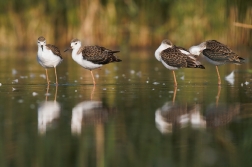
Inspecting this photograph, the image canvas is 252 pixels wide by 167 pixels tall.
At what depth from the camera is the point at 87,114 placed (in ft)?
30.1

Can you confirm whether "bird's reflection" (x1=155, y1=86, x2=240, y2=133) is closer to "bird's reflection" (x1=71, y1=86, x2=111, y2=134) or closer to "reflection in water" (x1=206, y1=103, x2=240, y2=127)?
"reflection in water" (x1=206, y1=103, x2=240, y2=127)

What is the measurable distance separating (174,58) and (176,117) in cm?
537

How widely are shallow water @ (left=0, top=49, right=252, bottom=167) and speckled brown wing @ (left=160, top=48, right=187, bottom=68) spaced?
0.45 m

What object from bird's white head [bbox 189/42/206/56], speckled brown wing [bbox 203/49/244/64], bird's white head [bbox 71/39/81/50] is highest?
bird's white head [bbox 71/39/81/50]

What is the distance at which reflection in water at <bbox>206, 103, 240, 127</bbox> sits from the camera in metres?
8.47

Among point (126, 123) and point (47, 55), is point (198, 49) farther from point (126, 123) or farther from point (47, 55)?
point (126, 123)

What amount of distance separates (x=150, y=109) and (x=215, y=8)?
1278 cm

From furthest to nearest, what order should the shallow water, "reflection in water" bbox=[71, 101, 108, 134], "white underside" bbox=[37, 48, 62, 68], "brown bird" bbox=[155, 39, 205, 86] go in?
"white underside" bbox=[37, 48, 62, 68]
"brown bird" bbox=[155, 39, 205, 86]
"reflection in water" bbox=[71, 101, 108, 134]
the shallow water

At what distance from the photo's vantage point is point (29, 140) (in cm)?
725

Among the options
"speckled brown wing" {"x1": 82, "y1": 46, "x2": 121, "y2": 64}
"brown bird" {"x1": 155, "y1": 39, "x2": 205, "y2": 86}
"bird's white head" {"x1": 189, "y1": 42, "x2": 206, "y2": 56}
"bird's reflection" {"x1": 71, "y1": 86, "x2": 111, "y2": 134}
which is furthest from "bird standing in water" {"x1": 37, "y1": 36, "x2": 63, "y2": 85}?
"bird's reflection" {"x1": 71, "y1": 86, "x2": 111, "y2": 134}

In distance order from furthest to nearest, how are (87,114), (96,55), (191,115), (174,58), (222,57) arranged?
(222,57), (96,55), (174,58), (87,114), (191,115)

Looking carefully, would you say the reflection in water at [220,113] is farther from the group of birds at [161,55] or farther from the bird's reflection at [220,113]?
the group of birds at [161,55]

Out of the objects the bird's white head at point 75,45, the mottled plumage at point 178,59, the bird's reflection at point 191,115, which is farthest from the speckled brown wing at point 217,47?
the bird's reflection at point 191,115

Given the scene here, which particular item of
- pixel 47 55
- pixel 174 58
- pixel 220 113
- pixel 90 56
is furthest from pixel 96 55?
pixel 220 113
